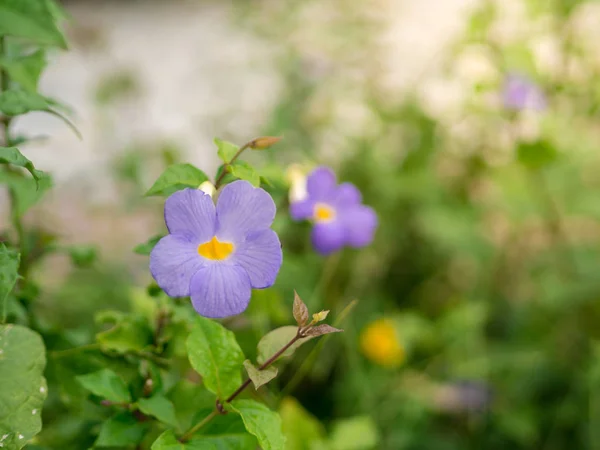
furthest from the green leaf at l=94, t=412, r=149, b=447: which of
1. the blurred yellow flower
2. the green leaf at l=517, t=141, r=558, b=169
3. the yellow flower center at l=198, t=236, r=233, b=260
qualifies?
the green leaf at l=517, t=141, r=558, b=169

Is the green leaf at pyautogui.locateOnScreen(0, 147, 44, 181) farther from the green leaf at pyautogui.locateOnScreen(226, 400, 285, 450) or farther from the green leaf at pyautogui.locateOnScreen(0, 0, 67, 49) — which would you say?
the green leaf at pyautogui.locateOnScreen(226, 400, 285, 450)

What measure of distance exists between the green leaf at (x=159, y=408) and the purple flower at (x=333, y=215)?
0.27 metres

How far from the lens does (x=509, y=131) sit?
49.0 inches

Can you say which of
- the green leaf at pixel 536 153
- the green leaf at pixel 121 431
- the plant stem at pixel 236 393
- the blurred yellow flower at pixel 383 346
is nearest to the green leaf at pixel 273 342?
the plant stem at pixel 236 393

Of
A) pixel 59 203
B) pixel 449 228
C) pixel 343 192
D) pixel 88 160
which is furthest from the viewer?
pixel 88 160

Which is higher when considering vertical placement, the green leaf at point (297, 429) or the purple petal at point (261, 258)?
the purple petal at point (261, 258)

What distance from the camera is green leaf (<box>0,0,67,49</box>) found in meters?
0.44

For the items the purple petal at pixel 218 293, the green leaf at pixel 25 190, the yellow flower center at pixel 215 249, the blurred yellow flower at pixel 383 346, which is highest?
the green leaf at pixel 25 190

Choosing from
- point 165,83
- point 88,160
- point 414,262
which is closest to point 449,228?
point 414,262

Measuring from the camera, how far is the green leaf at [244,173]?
0.45 m

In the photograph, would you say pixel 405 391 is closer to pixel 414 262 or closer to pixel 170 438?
pixel 414 262

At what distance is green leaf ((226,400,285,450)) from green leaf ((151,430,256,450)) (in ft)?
0.10

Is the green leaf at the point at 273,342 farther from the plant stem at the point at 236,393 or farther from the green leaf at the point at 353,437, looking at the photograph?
the green leaf at the point at 353,437

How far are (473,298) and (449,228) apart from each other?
6.0 inches
